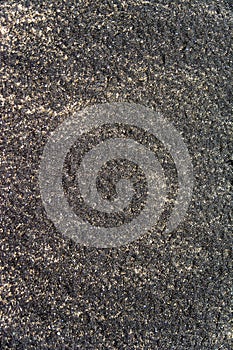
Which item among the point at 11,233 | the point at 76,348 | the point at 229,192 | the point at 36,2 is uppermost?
the point at 36,2

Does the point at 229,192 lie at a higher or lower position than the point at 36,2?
lower

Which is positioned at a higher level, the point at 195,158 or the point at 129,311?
the point at 195,158

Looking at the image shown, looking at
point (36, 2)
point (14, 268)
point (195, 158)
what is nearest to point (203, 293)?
point (195, 158)

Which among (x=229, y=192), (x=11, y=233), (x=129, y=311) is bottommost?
(x=129, y=311)

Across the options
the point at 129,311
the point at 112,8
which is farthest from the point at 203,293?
the point at 112,8

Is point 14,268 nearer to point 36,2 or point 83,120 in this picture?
point 83,120

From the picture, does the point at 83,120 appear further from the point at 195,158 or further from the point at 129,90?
the point at 195,158
